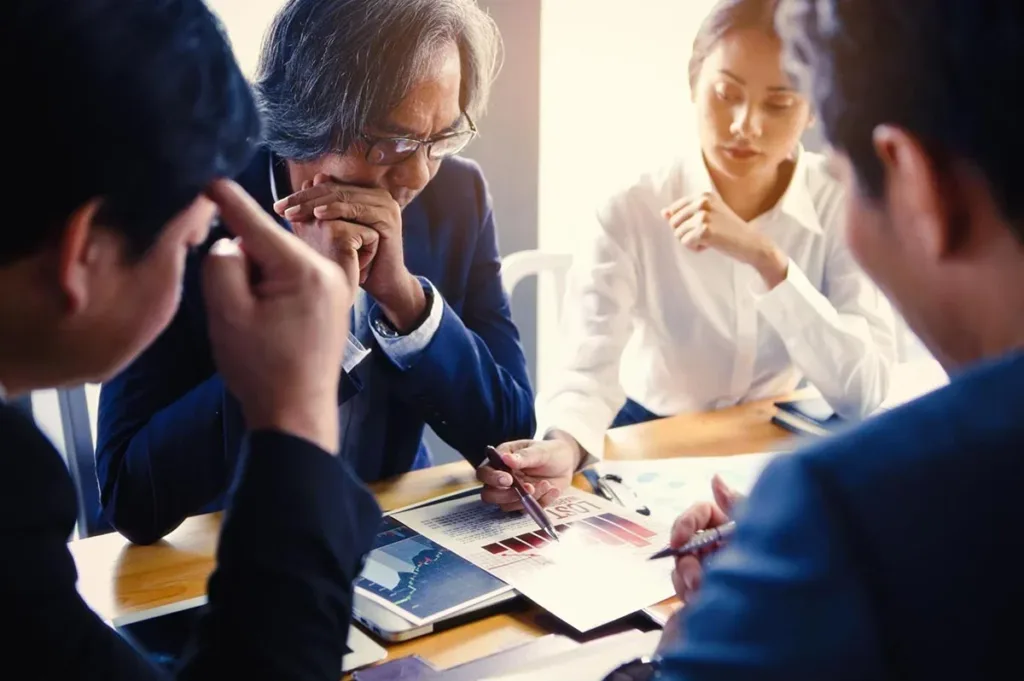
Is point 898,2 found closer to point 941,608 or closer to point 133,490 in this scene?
point 941,608

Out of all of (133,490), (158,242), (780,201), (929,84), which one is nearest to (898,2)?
(929,84)

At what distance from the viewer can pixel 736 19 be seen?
1574mm

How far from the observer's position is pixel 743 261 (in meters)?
1.68

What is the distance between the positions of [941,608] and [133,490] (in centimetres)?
94

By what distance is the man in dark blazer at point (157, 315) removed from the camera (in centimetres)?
51

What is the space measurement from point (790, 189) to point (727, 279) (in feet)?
0.73

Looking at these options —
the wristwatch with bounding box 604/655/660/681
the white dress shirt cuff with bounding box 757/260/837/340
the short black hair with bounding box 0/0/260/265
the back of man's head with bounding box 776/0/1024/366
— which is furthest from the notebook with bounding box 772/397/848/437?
the short black hair with bounding box 0/0/260/265

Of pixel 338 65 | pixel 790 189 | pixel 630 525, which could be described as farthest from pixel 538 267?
pixel 630 525

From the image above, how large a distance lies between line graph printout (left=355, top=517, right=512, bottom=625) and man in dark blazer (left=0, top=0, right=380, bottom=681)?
22cm

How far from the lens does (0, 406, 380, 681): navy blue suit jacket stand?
560 millimetres

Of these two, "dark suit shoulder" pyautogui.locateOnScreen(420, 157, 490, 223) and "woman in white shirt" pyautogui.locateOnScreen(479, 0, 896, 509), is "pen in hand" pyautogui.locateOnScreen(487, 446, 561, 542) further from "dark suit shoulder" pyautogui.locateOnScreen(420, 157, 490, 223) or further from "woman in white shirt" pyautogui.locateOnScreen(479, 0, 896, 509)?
"dark suit shoulder" pyautogui.locateOnScreen(420, 157, 490, 223)

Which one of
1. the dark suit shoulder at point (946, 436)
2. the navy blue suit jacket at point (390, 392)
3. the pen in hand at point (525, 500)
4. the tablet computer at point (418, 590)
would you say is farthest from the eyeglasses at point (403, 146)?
the dark suit shoulder at point (946, 436)

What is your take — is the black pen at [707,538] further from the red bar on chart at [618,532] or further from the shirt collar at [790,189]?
the shirt collar at [790,189]

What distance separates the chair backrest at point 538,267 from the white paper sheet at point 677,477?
0.78m
